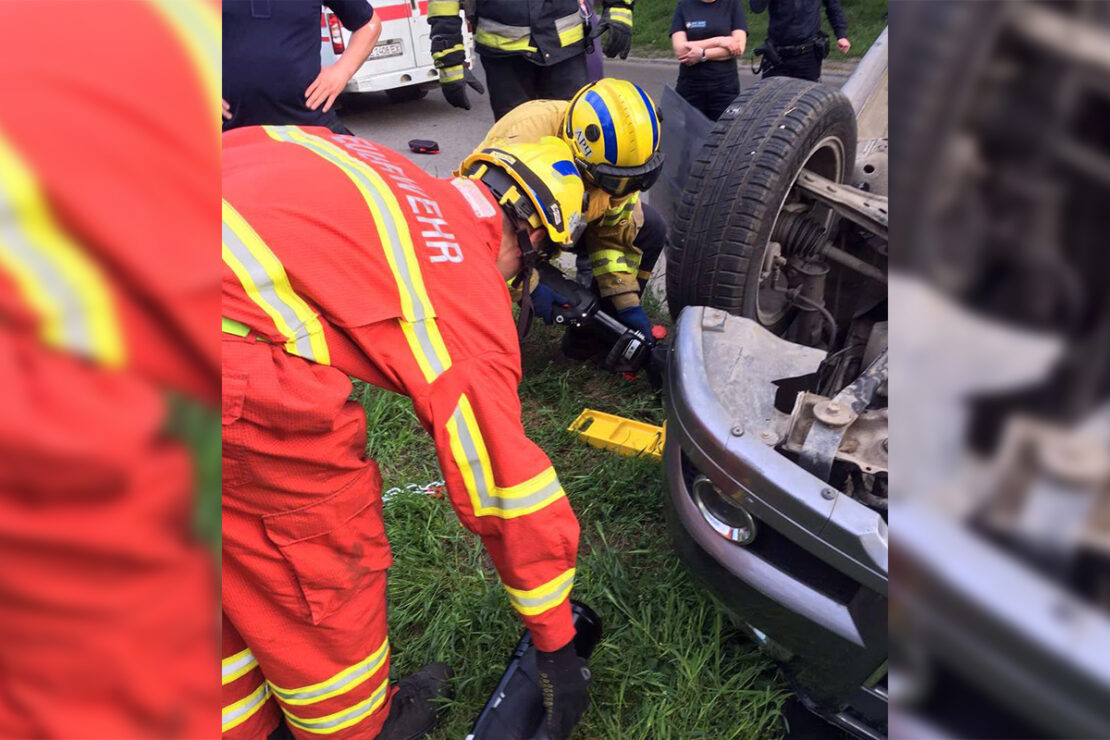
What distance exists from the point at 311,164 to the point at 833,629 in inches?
56.0

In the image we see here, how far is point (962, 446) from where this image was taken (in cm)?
29

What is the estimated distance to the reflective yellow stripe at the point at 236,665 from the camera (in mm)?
1893

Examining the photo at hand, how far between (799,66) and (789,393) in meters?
3.85

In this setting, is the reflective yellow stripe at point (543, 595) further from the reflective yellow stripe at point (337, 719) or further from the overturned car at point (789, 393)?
the reflective yellow stripe at point (337, 719)

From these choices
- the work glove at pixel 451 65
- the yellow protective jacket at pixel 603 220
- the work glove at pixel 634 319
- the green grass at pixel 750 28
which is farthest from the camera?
the green grass at pixel 750 28

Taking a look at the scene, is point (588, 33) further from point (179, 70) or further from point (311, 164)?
point (179, 70)

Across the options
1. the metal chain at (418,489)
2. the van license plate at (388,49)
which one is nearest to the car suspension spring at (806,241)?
the metal chain at (418,489)

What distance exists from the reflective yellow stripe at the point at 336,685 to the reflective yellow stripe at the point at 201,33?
171 centimetres

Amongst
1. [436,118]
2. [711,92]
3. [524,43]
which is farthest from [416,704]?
[436,118]

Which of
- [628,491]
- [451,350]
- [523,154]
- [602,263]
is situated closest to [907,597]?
[451,350]

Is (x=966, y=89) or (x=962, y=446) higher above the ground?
(x=966, y=89)

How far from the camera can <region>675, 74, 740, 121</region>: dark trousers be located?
519 centimetres

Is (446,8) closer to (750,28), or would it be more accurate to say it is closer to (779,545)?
(779,545)

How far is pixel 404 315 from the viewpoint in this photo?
5.30 ft
